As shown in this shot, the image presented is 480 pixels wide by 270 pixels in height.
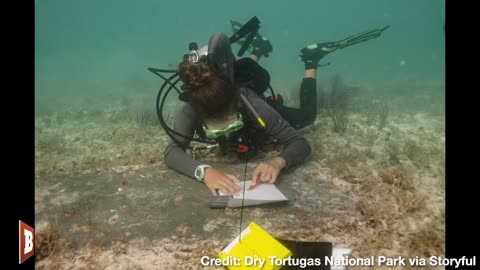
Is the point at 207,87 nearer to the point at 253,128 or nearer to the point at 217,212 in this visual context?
the point at 253,128

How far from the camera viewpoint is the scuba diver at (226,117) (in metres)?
3.26

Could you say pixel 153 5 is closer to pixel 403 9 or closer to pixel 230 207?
pixel 403 9

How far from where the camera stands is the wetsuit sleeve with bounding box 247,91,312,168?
12.0 feet

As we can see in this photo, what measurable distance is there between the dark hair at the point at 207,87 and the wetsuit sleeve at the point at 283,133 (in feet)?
1.42

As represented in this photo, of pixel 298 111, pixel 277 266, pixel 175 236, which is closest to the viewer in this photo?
pixel 277 266

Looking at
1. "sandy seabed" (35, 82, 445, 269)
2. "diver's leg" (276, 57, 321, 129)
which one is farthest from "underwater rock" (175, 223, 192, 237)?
"diver's leg" (276, 57, 321, 129)

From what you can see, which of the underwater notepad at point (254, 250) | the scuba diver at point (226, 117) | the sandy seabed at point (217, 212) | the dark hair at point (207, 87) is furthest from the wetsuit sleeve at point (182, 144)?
the underwater notepad at point (254, 250)

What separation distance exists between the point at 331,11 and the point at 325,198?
132707mm

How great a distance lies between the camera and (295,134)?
12.5 feet

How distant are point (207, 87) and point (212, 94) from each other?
10 cm

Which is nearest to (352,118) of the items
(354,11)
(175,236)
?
(175,236)

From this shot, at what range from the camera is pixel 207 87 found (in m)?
3.27

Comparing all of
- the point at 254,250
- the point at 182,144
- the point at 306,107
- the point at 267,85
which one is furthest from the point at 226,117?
the point at 306,107

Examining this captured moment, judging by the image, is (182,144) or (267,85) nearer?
(182,144)
